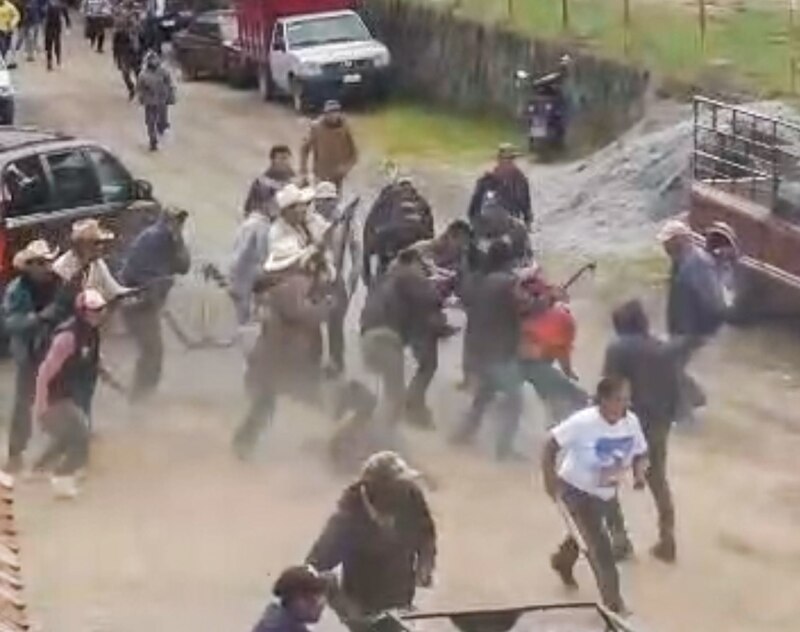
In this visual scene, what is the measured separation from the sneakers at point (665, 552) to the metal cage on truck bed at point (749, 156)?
233 inches

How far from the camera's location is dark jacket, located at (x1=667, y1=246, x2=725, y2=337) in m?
16.2

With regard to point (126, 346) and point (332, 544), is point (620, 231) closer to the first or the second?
point (126, 346)

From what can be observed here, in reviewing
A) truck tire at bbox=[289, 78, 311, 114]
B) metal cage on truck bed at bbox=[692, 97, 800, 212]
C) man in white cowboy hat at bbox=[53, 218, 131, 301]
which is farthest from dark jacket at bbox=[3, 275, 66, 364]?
truck tire at bbox=[289, 78, 311, 114]

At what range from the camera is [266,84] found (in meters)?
37.8

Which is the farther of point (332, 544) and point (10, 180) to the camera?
point (10, 180)

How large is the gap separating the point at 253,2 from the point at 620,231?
50.5ft

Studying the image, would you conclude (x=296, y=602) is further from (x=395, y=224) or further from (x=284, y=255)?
(x=395, y=224)

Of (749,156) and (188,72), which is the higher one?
(749,156)

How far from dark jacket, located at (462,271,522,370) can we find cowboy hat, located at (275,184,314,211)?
1441 millimetres

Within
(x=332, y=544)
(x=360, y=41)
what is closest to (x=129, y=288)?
(x=332, y=544)

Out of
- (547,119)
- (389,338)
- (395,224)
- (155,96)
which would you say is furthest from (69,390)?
(155,96)

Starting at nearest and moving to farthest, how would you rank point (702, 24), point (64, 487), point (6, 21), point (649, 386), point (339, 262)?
1. point (649, 386)
2. point (64, 487)
3. point (339, 262)
4. point (702, 24)
5. point (6, 21)

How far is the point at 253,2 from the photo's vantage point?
127 feet

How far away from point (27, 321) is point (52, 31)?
27.8 metres
